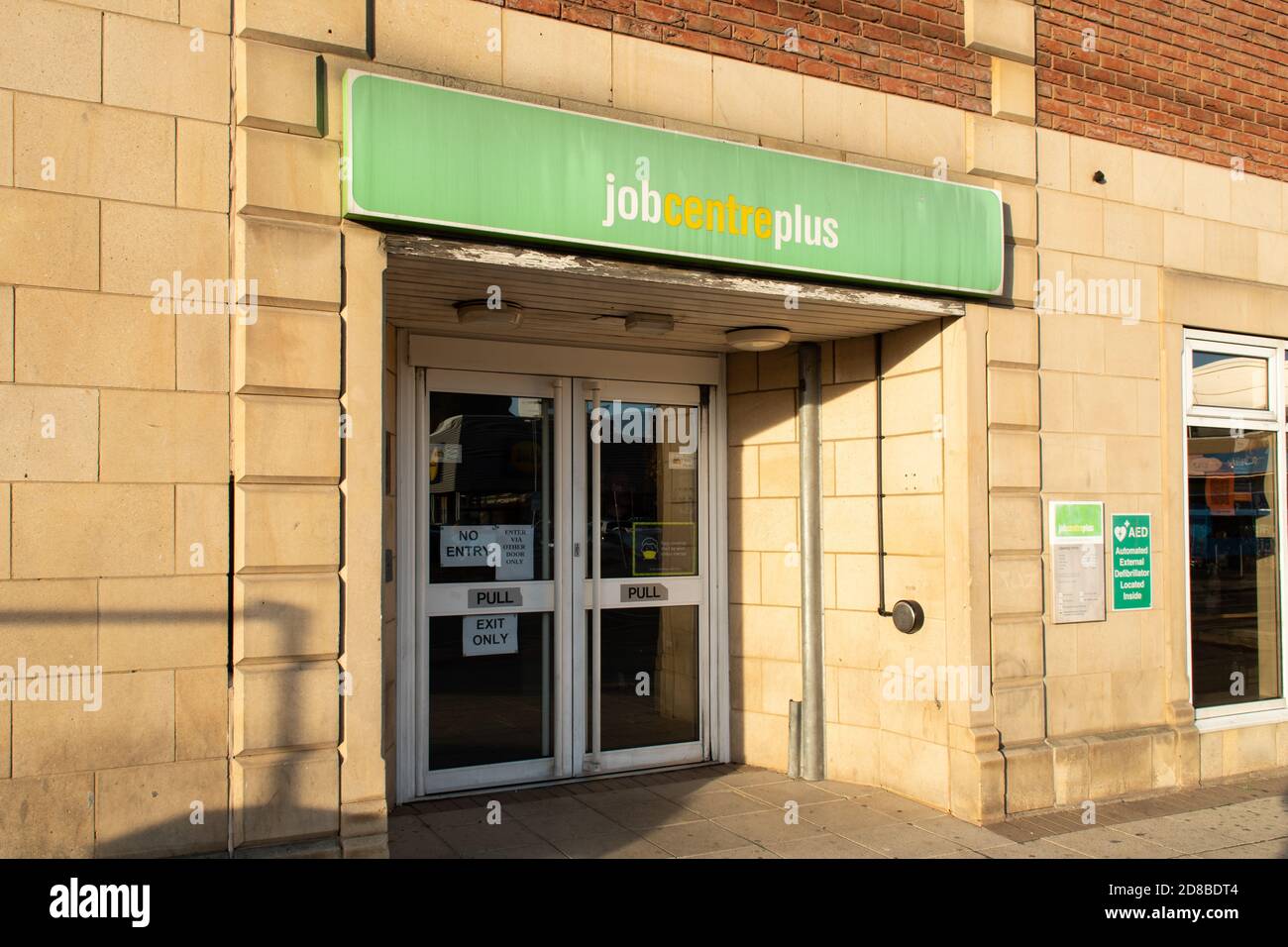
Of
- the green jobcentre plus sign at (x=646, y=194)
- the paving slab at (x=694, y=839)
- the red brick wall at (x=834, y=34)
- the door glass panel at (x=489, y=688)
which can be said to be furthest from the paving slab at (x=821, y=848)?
the red brick wall at (x=834, y=34)

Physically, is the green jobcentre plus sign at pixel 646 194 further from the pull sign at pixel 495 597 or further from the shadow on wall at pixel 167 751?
the pull sign at pixel 495 597

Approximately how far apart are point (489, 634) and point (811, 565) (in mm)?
2145

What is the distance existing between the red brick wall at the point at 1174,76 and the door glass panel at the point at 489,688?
469 cm

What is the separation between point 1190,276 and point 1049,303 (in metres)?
1.39

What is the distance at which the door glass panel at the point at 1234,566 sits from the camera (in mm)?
7527

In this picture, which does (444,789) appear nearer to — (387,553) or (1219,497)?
(387,553)

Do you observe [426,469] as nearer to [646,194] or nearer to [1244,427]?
[646,194]

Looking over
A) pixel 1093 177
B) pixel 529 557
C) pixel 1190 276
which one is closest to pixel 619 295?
pixel 529 557

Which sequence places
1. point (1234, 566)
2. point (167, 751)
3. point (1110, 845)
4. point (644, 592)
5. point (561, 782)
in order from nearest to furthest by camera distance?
point (167, 751) → point (1110, 845) → point (561, 782) → point (644, 592) → point (1234, 566)

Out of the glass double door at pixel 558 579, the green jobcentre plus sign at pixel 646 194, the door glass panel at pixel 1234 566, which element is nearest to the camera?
the green jobcentre plus sign at pixel 646 194

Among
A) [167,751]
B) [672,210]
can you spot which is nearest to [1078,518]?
[672,210]

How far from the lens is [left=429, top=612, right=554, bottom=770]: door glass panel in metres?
6.48

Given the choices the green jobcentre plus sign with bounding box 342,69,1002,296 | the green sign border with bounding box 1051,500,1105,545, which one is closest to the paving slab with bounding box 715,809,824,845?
the green sign border with bounding box 1051,500,1105,545

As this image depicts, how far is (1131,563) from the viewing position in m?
7.07
